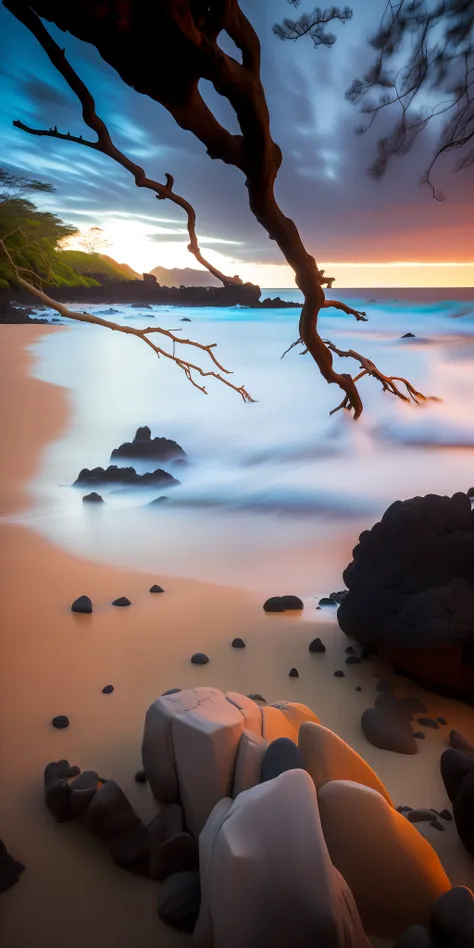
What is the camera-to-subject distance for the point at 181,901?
3.82 feet

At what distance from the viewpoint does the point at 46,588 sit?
107 inches

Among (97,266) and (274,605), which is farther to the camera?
(97,266)

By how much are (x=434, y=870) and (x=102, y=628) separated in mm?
1564

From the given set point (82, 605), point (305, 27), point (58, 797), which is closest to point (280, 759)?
point (58, 797)

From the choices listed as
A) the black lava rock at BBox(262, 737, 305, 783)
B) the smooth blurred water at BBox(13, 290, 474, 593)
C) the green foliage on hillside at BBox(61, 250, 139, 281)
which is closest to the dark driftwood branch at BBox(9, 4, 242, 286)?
the black lava rock at BBox(262, 737, 305, 783)

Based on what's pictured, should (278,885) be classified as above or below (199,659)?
above

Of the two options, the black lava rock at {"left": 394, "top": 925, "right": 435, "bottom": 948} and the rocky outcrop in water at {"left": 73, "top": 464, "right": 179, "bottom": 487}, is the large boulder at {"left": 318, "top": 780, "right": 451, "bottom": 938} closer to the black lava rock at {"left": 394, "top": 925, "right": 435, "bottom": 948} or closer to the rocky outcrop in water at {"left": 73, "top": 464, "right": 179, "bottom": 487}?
the black lava rock at {"left": 394, "top": 925, "right": 435, "bottom": 948}

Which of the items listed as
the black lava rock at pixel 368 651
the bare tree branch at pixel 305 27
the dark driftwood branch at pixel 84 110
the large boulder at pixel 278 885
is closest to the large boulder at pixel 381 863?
the large boulder at pixel 278 885

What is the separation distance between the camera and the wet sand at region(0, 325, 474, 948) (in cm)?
121

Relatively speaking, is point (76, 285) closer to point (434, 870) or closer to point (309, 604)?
point (309, 604)

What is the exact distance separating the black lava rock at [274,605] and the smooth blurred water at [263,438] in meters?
0.53

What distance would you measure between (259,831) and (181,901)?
34 cm

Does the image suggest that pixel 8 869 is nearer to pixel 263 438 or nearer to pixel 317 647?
pixel 317 647

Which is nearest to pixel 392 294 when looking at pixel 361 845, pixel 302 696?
pixel 302 696
